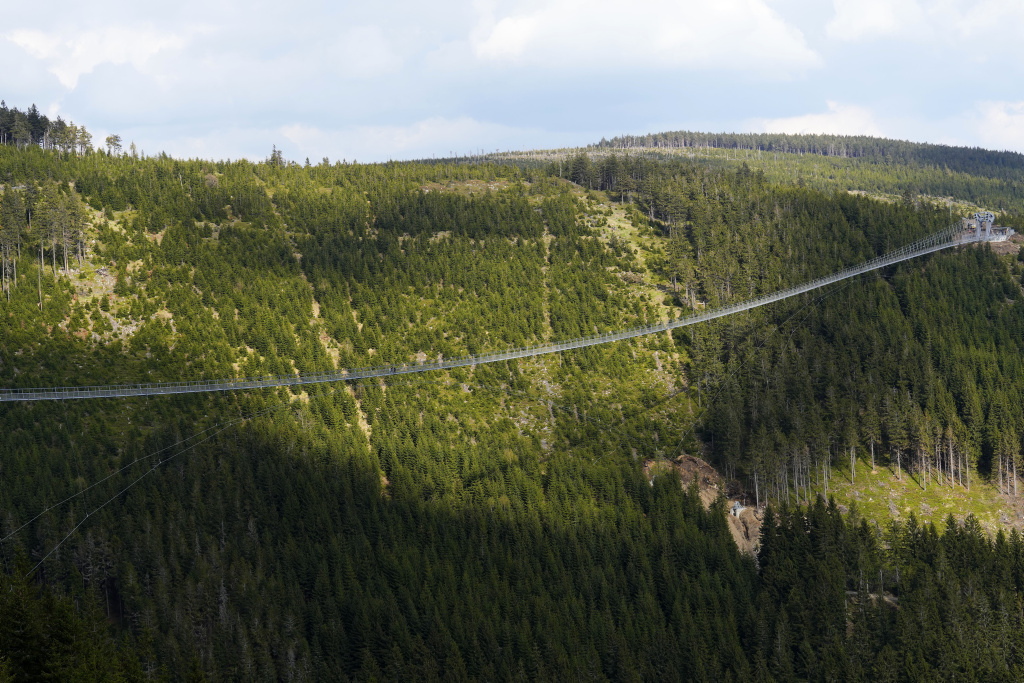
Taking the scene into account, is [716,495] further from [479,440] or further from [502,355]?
[502,355]

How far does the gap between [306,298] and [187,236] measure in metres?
20.1

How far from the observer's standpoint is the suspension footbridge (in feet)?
345

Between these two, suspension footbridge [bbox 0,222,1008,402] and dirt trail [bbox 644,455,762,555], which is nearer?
suspension footbridge [bbox 0,222,1008,402]

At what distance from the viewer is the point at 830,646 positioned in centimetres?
9356

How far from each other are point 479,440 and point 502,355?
13043 millimetres

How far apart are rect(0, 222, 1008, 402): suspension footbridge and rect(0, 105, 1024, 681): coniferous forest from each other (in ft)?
5.26

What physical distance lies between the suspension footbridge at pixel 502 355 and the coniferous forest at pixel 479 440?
1.60m

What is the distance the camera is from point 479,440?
122188mm

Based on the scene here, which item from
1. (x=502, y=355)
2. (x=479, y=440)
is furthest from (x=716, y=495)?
(x=502, y=355)

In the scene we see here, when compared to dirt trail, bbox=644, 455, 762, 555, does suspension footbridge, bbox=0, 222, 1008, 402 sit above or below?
above

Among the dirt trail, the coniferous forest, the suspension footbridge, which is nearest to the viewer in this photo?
the coniferous forest

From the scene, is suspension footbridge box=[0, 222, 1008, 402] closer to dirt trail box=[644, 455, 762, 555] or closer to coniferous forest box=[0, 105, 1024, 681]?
coniferous forest box=[0, 105, 1024, 681]

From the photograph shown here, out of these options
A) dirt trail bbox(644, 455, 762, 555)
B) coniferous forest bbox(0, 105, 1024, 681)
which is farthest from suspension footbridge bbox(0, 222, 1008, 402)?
dirt trail bbox(644, 455, 762, 555)

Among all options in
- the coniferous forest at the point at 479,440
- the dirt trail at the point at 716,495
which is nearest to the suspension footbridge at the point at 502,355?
the coniferous forest at the point at 479,440
